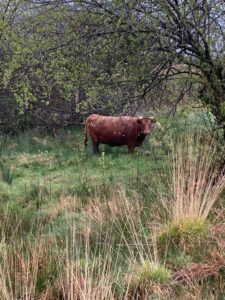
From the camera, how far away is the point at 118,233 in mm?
4895

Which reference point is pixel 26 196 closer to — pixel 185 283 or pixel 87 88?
pixel 87 88

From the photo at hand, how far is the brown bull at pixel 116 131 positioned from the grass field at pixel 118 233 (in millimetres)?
2213

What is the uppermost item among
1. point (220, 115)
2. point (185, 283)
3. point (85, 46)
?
point (85, 46)

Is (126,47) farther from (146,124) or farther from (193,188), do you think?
(146,124)

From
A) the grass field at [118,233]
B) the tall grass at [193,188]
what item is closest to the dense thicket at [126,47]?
the tall grass at [193,188]

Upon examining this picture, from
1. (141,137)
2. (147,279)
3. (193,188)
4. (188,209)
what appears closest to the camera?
(147,279)

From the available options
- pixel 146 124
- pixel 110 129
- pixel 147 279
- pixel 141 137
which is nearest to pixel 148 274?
pixel 147 279

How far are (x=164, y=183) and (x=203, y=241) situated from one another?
7.03ft

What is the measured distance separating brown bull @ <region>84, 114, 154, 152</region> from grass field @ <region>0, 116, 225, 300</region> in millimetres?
2213

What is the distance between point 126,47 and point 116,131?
475cm

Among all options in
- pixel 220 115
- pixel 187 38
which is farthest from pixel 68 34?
pixel 220 115

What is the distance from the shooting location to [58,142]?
→ 12383 millimetres

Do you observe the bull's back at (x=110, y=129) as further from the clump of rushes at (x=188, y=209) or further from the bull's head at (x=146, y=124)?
the clump of rushes at (x=188, y=209)

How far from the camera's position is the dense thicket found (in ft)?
19.6
